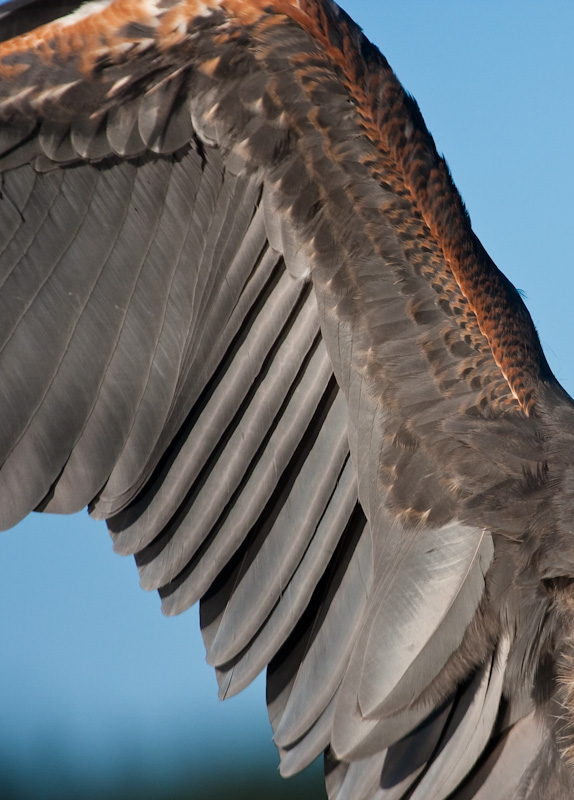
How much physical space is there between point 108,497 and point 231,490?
0.43 m

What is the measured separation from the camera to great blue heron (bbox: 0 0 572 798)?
343cm

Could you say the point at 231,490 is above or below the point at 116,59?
below

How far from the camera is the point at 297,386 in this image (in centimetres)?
385

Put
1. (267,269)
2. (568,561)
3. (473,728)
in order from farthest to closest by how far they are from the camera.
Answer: (267,269) < (473,728) < (568,561)

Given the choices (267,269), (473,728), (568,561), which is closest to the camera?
(568,561)

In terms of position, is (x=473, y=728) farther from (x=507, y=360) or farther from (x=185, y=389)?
Answer: (x=185, y=389)

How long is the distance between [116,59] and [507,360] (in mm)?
1581

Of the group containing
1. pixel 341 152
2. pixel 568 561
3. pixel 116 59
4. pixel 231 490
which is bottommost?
pixel 568 561

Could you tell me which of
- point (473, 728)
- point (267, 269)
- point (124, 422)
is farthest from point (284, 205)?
point (473, 728)

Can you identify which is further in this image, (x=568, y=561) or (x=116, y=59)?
(x=116, y=59)

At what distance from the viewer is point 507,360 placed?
140 inches

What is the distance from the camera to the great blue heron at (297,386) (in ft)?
11.3

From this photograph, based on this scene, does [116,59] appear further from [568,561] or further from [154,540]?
[568,561]

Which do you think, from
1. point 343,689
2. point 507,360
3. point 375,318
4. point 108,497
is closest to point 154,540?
point 108,497
